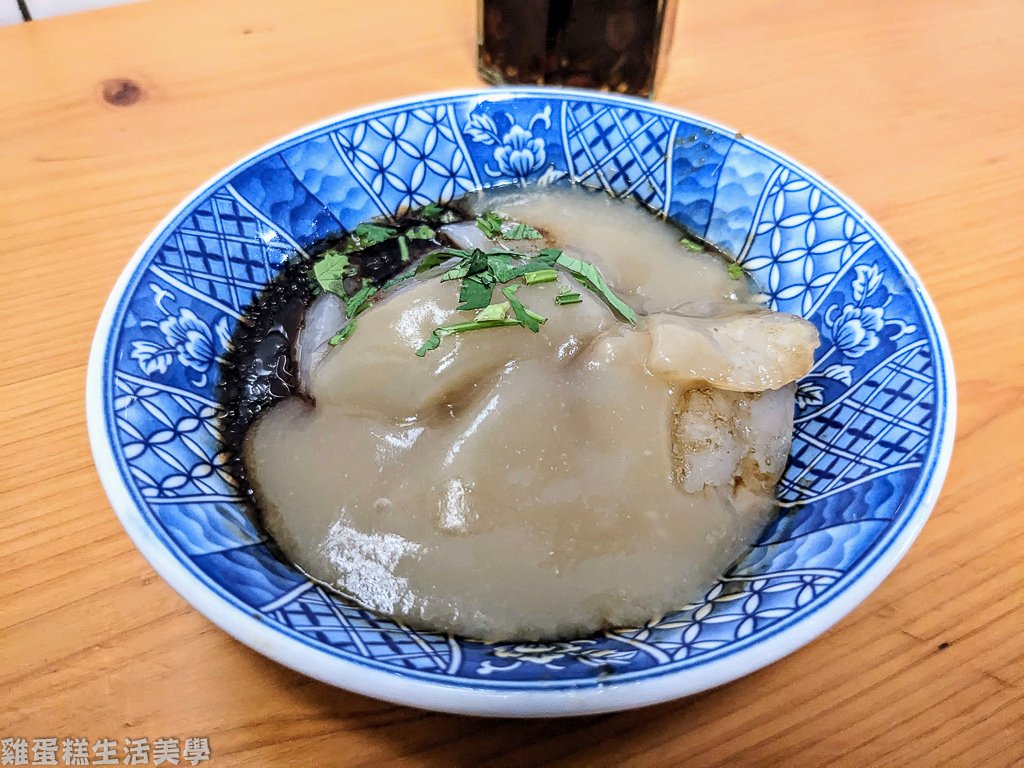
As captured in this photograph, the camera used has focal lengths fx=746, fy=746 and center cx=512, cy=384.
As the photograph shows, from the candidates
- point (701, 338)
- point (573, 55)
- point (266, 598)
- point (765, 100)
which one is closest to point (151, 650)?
point (266, 598)

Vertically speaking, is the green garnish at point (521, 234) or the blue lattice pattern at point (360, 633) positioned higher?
the green garnish at point (521, 234)

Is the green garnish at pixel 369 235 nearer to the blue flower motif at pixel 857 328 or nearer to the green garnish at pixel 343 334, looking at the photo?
the green garnish at pixel 343 334

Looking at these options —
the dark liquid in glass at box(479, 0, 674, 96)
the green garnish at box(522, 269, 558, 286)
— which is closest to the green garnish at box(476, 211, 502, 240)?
the green garnish at box(522, 269, 558, 286)

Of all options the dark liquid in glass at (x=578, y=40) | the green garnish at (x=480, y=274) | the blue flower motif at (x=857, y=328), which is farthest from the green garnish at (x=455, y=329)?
the dark liquid in glass at (x=578, y=40)

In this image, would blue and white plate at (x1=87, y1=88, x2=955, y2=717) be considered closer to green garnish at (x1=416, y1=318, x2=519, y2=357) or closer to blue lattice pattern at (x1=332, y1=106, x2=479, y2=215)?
blue lattice pattern at (x1=332, y1=106, x2=479, y2=215)

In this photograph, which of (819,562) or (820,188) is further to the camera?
(820,188)

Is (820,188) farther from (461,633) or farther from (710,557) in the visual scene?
(461,633)
